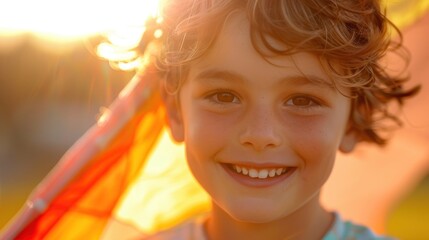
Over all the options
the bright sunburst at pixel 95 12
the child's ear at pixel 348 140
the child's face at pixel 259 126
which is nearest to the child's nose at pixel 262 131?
the child's face at pixel 259 126

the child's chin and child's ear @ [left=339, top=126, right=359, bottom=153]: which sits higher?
child's ear @ [left=339, top=126, right=359, bottom=153]

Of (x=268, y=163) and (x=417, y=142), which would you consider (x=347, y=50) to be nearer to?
(x=268, y=163)

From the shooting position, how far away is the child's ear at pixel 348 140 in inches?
96.3

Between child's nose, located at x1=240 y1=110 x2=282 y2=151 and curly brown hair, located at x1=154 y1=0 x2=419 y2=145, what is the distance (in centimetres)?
15

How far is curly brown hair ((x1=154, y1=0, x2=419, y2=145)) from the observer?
204 centimetres

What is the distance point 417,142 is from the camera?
316 centimetres

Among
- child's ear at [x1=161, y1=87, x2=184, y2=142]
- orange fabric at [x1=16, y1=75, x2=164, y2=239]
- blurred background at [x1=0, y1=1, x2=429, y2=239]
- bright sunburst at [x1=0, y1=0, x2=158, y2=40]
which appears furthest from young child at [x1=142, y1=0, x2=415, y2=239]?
blurred background at [x1=0, y1=1, x2=429, y2=239]

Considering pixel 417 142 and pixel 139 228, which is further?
pixel 417 142

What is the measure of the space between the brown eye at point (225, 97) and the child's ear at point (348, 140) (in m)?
0.43

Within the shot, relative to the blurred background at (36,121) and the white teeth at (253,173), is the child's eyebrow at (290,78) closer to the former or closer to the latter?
the white teeth at (253,173)

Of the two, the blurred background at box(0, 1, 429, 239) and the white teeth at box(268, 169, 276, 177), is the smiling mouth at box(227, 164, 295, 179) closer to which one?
the white teeth at box(268, 169, 276, 177)

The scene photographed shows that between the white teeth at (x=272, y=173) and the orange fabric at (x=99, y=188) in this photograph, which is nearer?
the white teeth at (x=272, y=173)

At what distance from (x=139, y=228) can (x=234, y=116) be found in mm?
866

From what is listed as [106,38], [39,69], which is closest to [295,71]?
[106,38]
